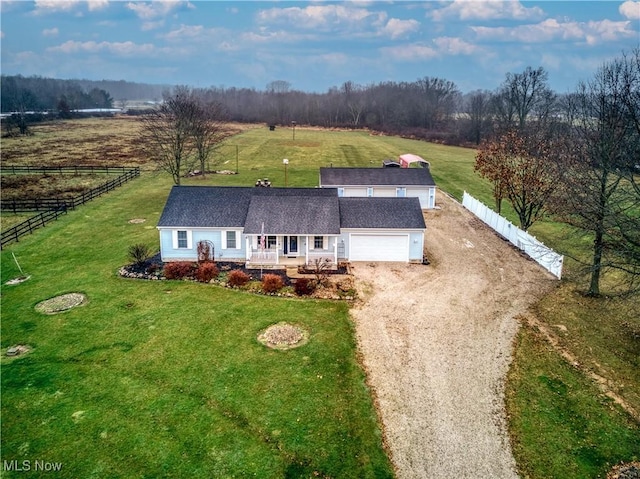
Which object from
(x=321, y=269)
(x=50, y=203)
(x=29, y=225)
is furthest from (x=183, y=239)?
(x=50, y=203)

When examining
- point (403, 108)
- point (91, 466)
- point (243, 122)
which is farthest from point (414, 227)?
point (243, 122)

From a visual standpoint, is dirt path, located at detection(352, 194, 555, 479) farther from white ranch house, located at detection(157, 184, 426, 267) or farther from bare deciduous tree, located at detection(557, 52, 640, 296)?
bare deciduous tree, located at detection(557, 52, 640, 296)

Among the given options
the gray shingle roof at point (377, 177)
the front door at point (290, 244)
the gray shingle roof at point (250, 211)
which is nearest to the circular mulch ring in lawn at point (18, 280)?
the gray shingle roof at point (250, 211)

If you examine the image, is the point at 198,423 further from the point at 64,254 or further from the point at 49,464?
the point at 64,254

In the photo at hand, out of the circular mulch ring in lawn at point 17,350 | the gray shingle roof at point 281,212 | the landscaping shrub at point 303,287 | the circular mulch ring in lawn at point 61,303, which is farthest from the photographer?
the gray shingle roof at point 281,212

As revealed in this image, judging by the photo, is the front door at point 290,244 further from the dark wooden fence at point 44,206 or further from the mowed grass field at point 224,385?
the dark wooden fence at point 44,206

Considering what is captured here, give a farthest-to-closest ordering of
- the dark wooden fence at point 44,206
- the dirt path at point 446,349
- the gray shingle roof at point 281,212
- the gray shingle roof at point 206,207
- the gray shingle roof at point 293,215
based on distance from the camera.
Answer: the dark wooden fence at point 44,206, the gray shingle roof at point 206,207, the gray shingle roof at point 281,212, the gray shingle roof at point 293,215, the dirt path at point 446,349

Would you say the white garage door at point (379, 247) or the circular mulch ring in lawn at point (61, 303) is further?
the white garage door at point (379, 247)
